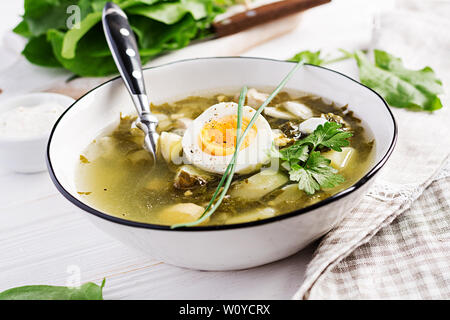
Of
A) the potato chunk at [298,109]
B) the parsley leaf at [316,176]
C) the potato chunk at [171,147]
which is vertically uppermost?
the parsley leaf at [316,176]

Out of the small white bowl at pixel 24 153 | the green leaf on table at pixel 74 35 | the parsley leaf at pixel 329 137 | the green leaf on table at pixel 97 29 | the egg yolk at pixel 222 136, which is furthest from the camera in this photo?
the green leaf on table at pixel 97 29

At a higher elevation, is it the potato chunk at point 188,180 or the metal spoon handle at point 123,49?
the metal spoon handle at point 123,49

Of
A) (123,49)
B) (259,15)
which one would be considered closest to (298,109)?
(123,49)

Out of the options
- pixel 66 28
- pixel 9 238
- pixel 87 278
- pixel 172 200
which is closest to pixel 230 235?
pixel 172 200

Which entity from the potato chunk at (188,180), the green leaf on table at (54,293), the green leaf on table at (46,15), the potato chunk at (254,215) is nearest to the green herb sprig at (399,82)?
the potato chunk at (188,180)

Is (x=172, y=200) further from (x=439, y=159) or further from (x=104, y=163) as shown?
(x=439, y=159)

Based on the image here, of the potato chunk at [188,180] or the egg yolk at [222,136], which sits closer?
the potato chunk at [188,180]

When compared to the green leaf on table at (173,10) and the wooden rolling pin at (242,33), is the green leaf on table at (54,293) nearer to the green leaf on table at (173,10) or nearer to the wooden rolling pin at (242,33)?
the wooden rolling pin at (242,33)
